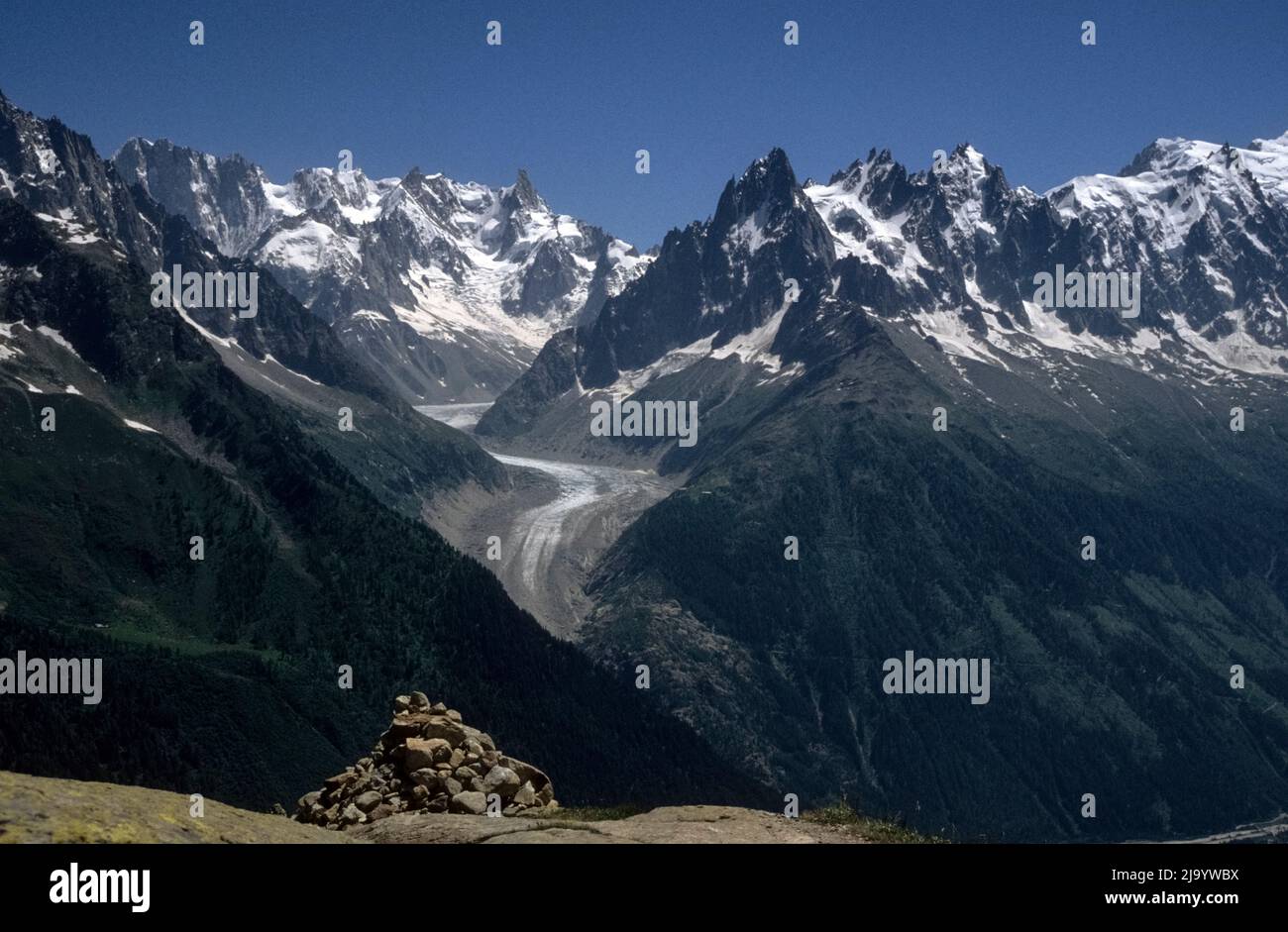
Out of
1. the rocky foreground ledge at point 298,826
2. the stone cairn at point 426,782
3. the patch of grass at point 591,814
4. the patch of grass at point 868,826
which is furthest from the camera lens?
the stone cairn at point 426,782

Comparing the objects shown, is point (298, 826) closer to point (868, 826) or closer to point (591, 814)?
point (591, 814)

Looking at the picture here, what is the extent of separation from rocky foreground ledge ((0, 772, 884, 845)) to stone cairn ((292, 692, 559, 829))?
98.4 inches

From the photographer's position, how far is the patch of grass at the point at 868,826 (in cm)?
3612

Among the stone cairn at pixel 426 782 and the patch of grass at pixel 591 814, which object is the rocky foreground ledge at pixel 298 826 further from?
the stone cairn at pixel 426 782

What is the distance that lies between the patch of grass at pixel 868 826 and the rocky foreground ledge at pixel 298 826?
496 mm

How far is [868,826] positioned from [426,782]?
685 inches

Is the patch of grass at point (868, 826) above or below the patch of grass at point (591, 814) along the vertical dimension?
above

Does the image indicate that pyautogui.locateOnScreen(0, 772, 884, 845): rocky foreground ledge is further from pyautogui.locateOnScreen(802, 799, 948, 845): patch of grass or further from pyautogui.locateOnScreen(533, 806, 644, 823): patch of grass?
pyautogui.locateOnScreen(802, 799, 948, 845): patch of grass

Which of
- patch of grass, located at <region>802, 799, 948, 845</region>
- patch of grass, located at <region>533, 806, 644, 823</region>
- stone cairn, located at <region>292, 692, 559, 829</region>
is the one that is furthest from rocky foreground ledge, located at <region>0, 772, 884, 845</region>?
stone cairn, located at <region>292, 692, 559, 829</region>

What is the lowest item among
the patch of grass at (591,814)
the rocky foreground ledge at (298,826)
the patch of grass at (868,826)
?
the patch of grass at (591,814)

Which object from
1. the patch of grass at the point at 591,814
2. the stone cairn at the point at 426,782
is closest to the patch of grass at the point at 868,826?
the patch of grass at the point at 591,814
